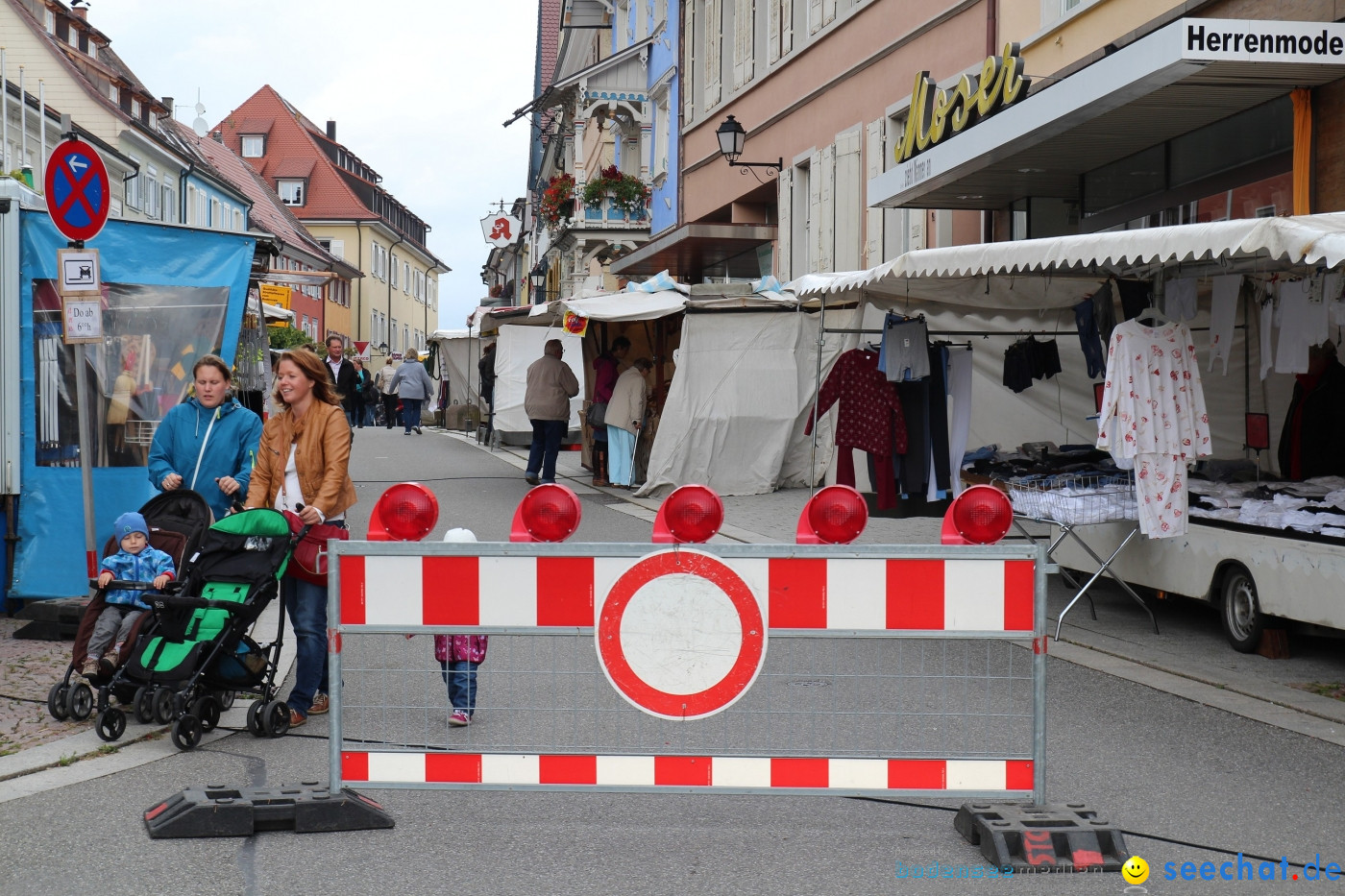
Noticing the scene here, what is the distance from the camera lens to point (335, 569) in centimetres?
459

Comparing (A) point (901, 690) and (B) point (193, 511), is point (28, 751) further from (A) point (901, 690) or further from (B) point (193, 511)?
(A) point (901, 690)

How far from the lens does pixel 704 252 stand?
27.2 meters

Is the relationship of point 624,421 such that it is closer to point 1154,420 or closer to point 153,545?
point 1154,420

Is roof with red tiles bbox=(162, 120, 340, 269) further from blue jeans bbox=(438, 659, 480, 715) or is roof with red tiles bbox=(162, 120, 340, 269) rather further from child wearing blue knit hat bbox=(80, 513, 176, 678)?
blue jeans bbox=(438, 659, 480, 715)

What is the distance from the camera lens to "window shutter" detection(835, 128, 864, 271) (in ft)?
65.6

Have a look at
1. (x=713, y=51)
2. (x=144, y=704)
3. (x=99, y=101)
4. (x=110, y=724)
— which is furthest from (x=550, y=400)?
(x=99, y=101)

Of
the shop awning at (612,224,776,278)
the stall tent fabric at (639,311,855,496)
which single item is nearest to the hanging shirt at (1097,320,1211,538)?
the stall tent fabric at (639,311,855,496)

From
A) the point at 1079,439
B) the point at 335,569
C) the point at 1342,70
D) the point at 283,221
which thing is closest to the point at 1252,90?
the point at 1342,70

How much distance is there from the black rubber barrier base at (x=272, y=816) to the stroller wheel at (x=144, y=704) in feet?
5.18

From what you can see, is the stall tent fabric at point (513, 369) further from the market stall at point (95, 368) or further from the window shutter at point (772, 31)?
the market stall at point (95, 368)

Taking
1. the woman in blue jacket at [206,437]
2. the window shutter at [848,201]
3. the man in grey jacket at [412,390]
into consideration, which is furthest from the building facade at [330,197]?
the woman in blue jacket at [206,437]

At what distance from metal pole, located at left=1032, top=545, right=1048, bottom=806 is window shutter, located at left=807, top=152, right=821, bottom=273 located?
1733cm

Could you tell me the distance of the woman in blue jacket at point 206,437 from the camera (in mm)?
A: 7512

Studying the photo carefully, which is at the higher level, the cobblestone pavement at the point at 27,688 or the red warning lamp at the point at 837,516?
the red warning lamp at the point at 837,516
